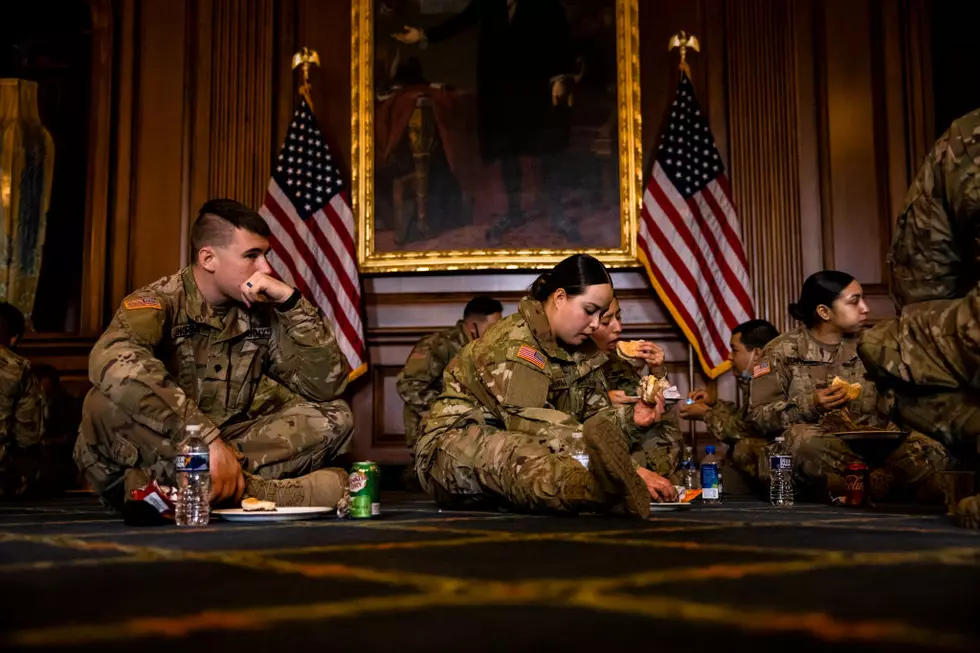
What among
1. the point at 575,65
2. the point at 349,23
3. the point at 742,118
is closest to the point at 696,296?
the point at 742,118

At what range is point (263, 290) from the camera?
3.70m

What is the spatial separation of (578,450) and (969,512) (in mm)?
1274

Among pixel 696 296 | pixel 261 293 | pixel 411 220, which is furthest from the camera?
pixel 411 220

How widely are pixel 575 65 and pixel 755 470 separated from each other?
3.65 meters

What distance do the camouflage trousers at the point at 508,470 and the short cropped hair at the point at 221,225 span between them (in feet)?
3.59

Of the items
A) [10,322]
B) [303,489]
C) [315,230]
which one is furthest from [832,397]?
[10,322]

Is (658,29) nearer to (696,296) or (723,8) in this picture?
(723,8)

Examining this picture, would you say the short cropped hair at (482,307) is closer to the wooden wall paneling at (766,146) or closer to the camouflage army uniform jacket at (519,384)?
the wooden wall paneling at (766,146)

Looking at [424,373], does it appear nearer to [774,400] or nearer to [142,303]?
[774,400]

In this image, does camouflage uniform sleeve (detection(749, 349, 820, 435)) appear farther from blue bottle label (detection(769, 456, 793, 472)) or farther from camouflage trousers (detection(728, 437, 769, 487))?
blue bottle label (detection(769, 456, 793, 472))

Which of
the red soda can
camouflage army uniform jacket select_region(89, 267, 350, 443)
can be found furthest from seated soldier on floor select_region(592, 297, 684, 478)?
camouflage army uniform jacket select_region(89, 267, 350, 443)

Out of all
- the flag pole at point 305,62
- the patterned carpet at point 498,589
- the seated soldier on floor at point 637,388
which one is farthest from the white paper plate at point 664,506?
the flag pole at point 305,62

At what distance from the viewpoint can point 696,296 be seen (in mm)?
7043

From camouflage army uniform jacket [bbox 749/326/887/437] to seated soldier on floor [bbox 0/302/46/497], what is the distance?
176 inches
